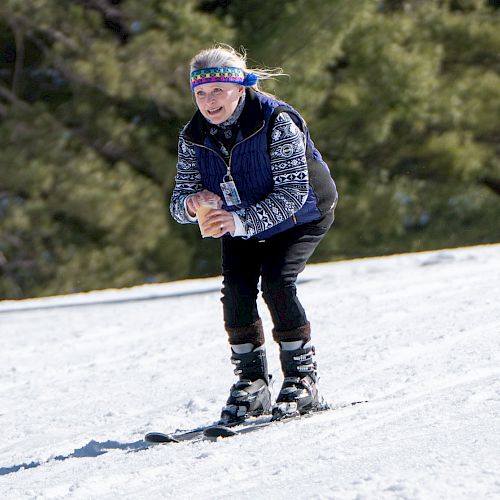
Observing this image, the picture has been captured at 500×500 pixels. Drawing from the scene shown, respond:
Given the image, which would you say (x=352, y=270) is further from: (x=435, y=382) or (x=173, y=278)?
(x=173, y=278)

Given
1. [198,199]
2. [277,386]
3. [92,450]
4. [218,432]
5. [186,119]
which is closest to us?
[218,432]

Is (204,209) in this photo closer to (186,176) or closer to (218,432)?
(186,176)

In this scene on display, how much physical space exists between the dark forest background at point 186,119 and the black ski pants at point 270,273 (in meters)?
10.7

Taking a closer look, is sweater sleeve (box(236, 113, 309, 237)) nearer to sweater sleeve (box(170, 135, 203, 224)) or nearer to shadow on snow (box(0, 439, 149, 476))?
sweater sleeve (box(170, 135, 203, 224))

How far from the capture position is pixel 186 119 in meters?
15.2

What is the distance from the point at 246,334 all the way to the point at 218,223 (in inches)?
20.4

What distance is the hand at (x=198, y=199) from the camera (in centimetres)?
345

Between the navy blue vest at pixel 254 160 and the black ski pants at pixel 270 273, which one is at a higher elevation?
the navy blue vest at pixel 254 160

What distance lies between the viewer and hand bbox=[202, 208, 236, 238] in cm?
335

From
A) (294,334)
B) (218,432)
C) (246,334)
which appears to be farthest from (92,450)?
(294,334)

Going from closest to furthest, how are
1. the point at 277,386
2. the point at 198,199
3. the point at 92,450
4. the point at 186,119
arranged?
1. the point at 198,199
2. the point at 92,450
3. the point at 277,386
4. the point at 186,119

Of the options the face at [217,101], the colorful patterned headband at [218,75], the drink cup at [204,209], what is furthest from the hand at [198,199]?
the colorful patterned headband at [218,75]

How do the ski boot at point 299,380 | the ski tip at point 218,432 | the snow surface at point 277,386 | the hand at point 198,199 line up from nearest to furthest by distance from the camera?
the snow surface at point 277,386 < the ski tip at point 218,432 < the hand at point 198,199 < the ski boot at point 299,380

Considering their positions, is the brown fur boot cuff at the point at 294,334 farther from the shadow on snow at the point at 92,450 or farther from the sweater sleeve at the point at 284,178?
the shadow on snow at the point at 92,450
